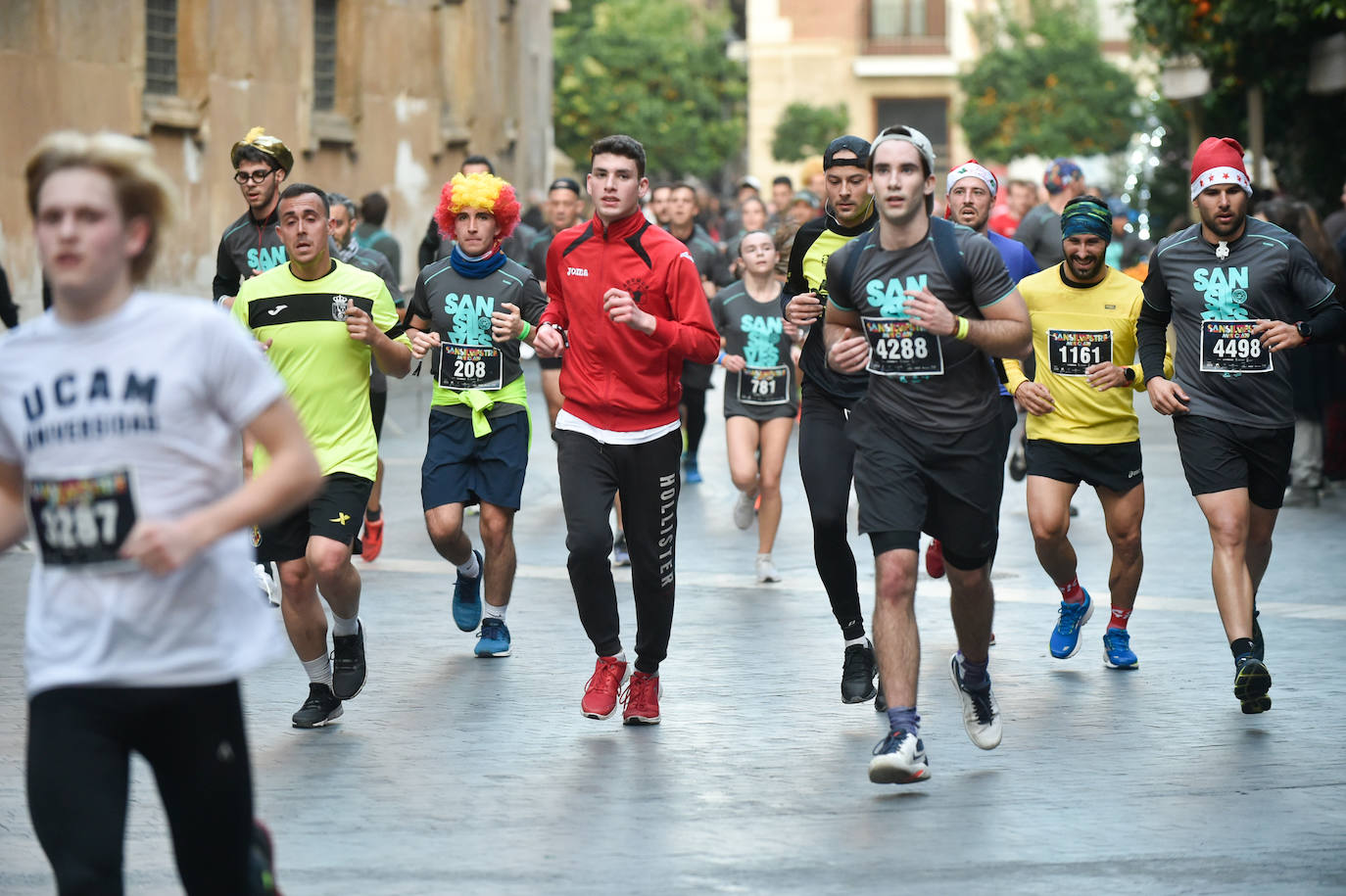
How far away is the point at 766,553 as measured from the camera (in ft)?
35.3

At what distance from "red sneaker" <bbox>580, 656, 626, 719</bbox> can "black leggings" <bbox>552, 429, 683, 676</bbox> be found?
0.15 ft

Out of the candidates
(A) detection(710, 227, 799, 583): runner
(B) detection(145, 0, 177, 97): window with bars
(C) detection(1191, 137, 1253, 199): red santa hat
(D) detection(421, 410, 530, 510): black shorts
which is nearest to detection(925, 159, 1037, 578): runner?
(C) detection(1191, 137, 1253, 199): red santa hat

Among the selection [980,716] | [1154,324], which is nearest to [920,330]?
[980,716]

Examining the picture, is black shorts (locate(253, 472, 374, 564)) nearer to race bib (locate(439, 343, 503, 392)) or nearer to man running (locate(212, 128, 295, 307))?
race bib (locate(439, 343, 503, 392))

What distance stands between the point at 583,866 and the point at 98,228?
2389 millimetres

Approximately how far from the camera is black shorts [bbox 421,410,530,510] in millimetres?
8812

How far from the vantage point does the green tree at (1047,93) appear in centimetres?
5244

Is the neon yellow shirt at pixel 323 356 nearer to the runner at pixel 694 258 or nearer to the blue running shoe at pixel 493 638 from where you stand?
the blue running shoe at pixel 493 638

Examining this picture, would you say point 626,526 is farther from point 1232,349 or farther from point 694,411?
point 694,411

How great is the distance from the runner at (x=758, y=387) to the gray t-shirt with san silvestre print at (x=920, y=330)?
4.15 metres

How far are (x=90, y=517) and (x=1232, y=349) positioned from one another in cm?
496

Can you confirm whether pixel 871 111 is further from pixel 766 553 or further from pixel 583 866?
pixel 583 866

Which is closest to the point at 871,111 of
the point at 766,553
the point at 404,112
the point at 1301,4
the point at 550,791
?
the point at 404,112

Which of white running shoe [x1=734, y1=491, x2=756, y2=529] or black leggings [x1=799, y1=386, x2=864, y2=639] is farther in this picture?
white running shoe [x1=734, y1=491, x2=756, y2=529]
